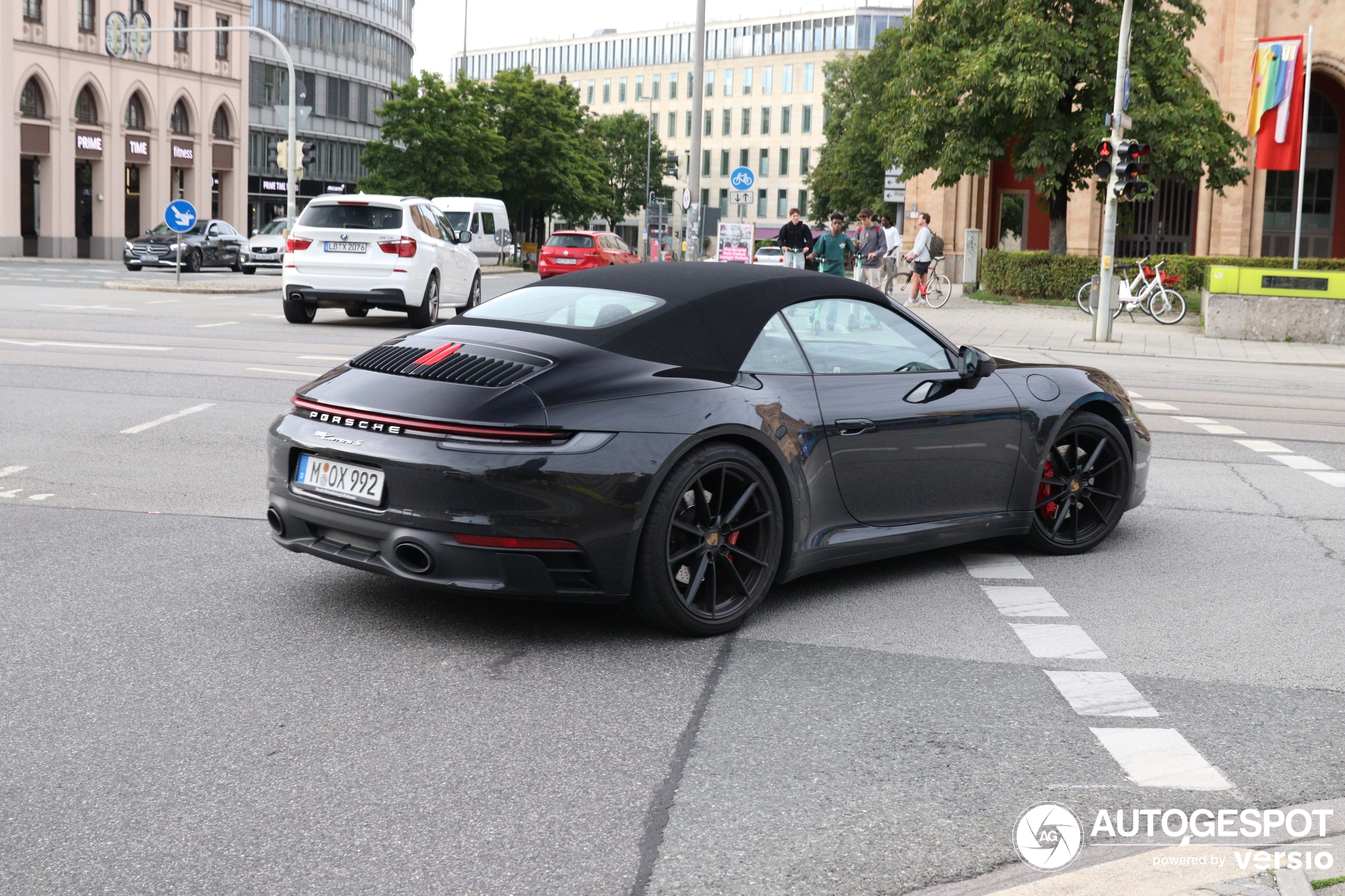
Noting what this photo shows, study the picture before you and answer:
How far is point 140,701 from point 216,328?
1558 centimetres

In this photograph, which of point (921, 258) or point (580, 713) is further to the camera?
point (921, 258)

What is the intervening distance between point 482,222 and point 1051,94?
21.6 m

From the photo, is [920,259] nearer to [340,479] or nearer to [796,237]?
[796,237]

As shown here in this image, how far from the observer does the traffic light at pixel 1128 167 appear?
2306 centimetres

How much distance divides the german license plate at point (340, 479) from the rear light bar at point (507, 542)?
1.15ft

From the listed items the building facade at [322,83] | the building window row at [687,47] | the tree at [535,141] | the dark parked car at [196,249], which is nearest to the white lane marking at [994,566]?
the dark parked car at [196,249]

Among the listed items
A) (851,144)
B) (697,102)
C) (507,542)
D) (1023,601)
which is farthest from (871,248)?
(851,144)

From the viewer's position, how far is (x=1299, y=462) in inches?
422

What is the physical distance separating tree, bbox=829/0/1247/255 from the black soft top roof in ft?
94.0

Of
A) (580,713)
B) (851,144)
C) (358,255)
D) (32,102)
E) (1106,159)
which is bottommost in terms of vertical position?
(580,713)

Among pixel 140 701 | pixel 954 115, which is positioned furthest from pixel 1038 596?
pixel 954 115

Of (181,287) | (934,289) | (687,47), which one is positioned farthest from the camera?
(687,47)

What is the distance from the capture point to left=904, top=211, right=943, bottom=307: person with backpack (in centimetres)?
3134

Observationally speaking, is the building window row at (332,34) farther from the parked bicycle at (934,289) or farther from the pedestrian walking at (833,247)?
the pedestrian walking at (833,247)
